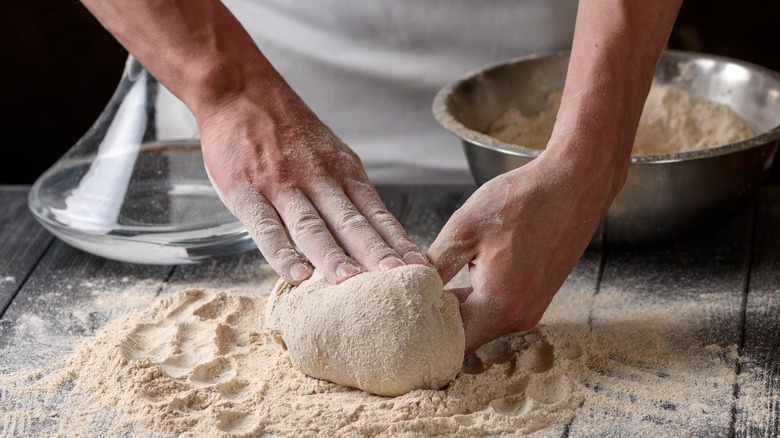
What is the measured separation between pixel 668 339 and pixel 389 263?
42 cm

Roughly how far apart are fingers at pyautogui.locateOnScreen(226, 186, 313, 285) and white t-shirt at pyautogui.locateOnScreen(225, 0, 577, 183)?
592 millimetres

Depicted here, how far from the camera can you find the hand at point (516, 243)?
1.24m

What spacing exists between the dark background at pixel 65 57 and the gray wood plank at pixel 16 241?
2.47 feet

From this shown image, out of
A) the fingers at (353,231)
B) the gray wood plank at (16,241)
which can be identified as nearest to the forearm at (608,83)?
the fingers at (353,231)

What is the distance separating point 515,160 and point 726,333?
400 millimetres

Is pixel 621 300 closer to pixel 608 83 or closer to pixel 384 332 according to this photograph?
pixel 608 83

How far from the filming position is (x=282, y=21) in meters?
1.87

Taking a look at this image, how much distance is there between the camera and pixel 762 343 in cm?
134

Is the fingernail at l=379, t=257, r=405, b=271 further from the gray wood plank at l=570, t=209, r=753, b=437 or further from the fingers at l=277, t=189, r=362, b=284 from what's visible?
the gray wood plank at l=570, t=209, r=753, b=437

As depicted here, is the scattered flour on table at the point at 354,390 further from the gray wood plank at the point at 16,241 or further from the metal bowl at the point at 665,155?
the gray wood plank at the point at 16,241

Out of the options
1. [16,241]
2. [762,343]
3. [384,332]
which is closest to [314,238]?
[384,332]

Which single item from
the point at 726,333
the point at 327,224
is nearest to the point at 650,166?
the point at 726,333

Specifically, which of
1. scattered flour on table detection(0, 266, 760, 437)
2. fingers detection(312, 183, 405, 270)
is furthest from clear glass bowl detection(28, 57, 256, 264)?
fingers detection(312, 183, 405, 270)

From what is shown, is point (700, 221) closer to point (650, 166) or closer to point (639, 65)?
point (650, 166)
